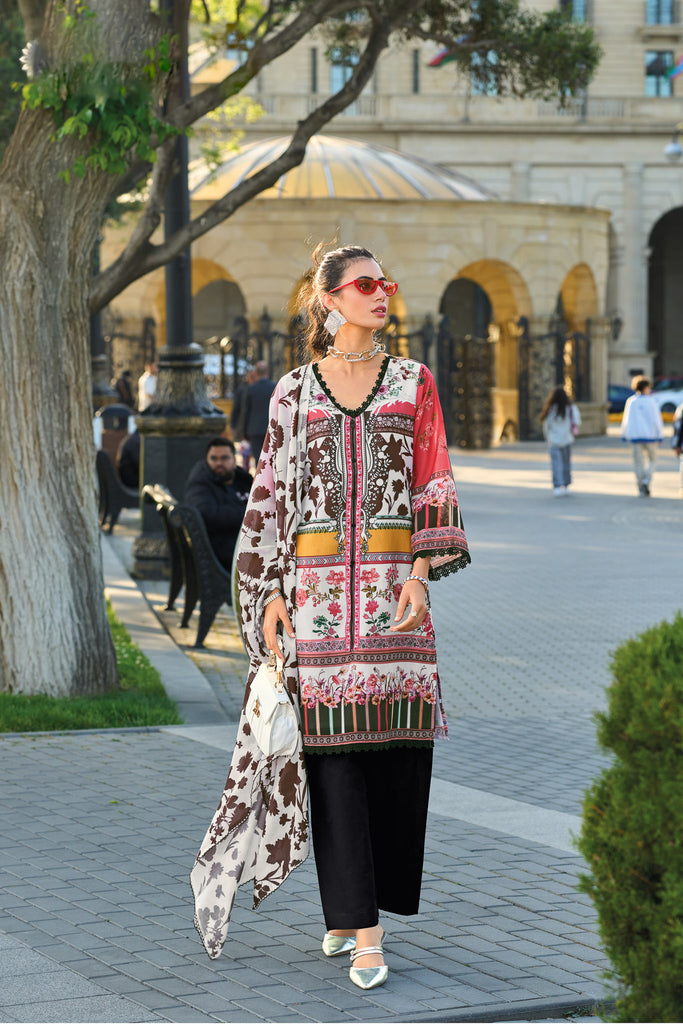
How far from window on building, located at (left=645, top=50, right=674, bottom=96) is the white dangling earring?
179 feet

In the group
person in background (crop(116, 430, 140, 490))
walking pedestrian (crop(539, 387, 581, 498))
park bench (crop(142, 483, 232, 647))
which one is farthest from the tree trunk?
walking pedestrian (crop(539, 387, 581, 498))

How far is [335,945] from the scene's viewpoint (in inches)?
176

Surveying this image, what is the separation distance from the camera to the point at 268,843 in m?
4.38

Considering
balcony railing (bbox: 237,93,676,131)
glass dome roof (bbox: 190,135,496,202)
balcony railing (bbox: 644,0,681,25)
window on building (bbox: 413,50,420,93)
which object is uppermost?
balcony railing (bbox: 644,0,681,25)

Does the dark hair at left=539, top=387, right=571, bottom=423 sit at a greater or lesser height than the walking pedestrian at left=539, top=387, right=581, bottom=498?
greater

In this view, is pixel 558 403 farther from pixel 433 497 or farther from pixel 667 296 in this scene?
pixel 667 296

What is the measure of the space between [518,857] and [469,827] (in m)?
0.45

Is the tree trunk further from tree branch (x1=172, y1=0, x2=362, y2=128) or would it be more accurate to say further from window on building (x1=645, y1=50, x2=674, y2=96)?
window on building (x1=645, y1=50, x2=674, y2=96)

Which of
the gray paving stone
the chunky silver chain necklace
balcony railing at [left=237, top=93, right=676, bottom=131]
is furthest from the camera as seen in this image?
balcony railing at [left=237, top=93, right=676, bottom=131]

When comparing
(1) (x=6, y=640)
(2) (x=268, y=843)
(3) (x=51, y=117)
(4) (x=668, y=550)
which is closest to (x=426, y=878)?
(2) (x=268, y=843)

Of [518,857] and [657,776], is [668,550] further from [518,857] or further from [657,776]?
[657,776]

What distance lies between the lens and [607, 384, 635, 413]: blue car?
48.4 metres

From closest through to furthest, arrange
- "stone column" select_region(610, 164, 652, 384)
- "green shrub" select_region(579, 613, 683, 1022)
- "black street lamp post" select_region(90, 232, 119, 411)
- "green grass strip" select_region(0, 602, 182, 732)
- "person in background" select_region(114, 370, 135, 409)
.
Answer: "green shrub" select_region(579, 613, 683, 1022) → "green grass strip" select_region(0, 602, 182, 732) → "black street lamp post" select_region(90, 232, 119, 411) → "person in background" select_region(114, 370, 135, 409) → "stone column" select_region(610, 164, 652, 384)

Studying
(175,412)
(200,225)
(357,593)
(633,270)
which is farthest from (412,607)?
(633,270)
